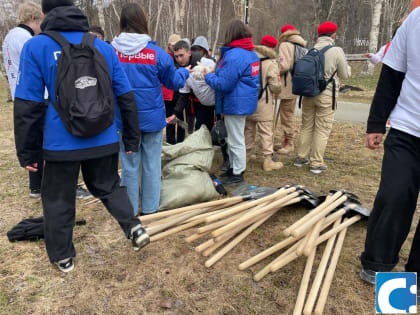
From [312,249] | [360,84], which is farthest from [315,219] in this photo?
[360,84]

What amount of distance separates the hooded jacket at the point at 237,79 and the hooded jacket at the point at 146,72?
2.84 feet

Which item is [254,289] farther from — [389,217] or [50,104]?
[50,104]

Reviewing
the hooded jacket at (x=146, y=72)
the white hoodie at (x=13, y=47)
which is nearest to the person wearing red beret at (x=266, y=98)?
the hooded jacket at (x=146, y=72)

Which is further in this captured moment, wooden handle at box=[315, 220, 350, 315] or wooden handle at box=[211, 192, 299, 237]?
wooden handle at box=[211, 192, 299, 237]


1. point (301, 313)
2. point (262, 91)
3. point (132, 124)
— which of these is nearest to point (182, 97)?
point (262, 91)

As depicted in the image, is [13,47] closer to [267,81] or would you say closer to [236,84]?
[236,84]

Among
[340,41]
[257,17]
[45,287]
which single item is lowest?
[45,287]

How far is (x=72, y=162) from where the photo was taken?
2330mm

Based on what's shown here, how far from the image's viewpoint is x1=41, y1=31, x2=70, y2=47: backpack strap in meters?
2.15

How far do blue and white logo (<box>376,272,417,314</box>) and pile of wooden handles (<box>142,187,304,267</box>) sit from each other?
1.04m

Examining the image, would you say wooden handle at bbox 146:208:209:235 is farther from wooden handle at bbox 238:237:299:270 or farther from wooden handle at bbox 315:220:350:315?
wooden handle at bbox 315:220:350:315

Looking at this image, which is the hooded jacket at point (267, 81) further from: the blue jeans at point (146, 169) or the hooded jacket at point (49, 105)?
the hooded jacket at point (49, 105)

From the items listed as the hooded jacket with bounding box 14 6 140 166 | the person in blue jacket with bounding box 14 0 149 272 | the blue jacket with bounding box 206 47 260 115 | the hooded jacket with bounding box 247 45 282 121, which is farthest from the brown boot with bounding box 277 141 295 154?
the hooded jacket with bounding box 14 6 140 166

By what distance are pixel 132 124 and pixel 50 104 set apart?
2.19 ft
